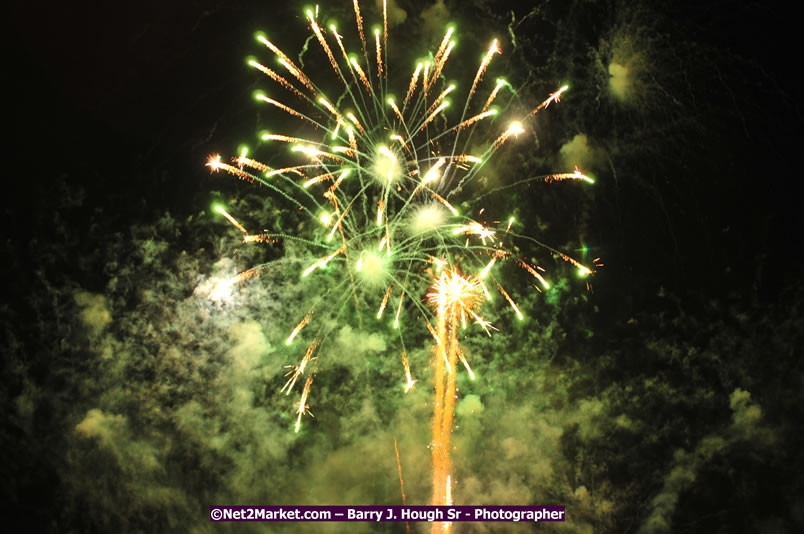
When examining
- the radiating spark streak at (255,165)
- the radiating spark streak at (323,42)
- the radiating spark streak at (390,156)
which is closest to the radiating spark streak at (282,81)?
the radiating spark streak at (323,42)

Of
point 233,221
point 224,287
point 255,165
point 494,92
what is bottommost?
point 224,287

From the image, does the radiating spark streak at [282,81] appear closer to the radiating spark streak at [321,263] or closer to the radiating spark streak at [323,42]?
the radiating spark streak at [323,42]

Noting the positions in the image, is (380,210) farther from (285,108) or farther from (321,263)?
(285,108)

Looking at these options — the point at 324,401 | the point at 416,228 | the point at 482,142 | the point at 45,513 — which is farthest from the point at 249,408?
the point at 482,142

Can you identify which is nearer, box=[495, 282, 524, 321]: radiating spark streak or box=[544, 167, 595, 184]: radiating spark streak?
box=[544, 167, 595, 184]: radiating spark streak

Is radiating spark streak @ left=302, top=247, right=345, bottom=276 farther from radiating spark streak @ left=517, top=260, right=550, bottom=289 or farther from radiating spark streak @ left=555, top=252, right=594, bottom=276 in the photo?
radiating spark streak @ left=555, top=252, right=594, bottom=276

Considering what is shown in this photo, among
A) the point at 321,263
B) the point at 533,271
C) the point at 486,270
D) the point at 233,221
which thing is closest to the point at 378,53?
the point at 321,263

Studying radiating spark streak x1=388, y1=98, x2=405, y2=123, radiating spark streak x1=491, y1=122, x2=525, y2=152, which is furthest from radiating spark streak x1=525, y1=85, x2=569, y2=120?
radiating spark streak x1=388, y1=98, x2=405, y2=123

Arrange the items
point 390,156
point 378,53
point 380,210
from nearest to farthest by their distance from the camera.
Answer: point 390,156 → point 380,210 → point 378,53
